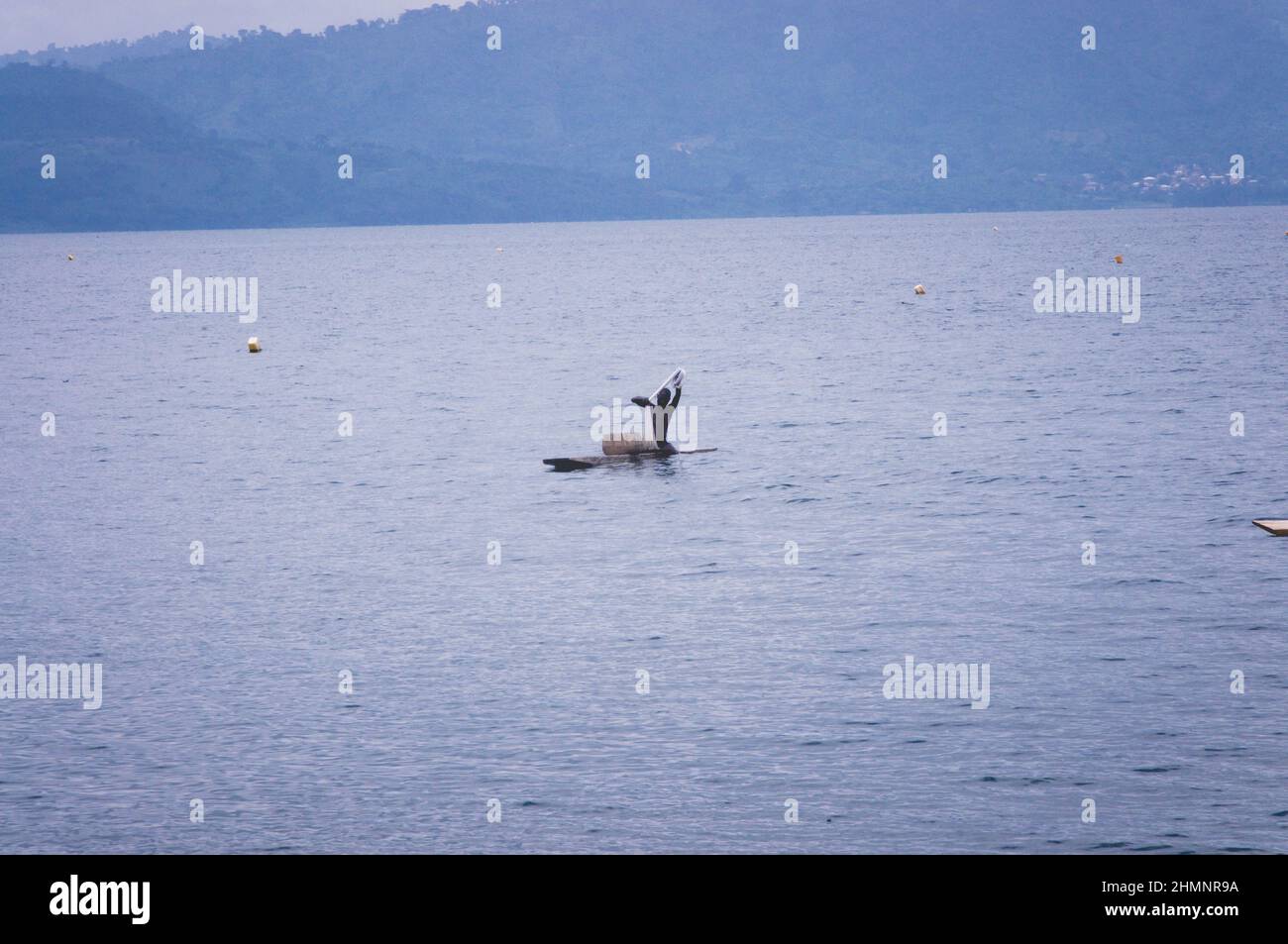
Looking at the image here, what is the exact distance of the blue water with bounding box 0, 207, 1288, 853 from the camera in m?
20.8

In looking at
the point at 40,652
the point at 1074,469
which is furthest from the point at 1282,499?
the point at 40,652

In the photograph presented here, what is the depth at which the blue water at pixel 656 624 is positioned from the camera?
20781mm

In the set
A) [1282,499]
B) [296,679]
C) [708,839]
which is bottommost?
[708,839]

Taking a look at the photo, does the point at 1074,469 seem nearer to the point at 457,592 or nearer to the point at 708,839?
the point at 457,592

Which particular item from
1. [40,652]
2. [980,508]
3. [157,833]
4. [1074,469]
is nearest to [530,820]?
[157,833]

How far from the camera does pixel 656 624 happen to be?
3025 centimetres

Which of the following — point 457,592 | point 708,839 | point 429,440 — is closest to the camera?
point 708,839

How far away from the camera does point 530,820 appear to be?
20.2m

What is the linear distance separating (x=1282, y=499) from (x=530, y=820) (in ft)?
94.0

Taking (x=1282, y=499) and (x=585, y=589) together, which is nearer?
(x=585, y=589)

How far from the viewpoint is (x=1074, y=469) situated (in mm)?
49031
